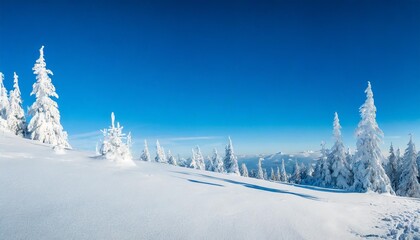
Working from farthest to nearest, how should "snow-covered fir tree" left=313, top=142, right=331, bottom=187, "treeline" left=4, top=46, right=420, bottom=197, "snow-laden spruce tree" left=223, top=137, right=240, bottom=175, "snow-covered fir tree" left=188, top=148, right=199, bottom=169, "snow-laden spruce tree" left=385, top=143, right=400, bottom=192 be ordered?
"snow-covered fir tree" left=188, top=148, right=199, bottom=169 < "snow-laden spruce tree" left=223, top=137, right=240, bottom=175 < "snow-laden spruce tree" left=385, top=143, right=400, bottom=192 < "snow-covered fir tree" left=313, top=142, right=331, bottom=187 < "treeline" left=4, top=46, right=420, bottom=197

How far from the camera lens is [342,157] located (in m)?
42.8

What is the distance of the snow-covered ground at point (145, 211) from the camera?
7.08m

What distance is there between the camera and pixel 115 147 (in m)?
16.7

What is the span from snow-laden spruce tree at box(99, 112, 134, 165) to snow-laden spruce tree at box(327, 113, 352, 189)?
3756 cm

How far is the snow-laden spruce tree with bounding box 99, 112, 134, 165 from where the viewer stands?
16438 millimetres

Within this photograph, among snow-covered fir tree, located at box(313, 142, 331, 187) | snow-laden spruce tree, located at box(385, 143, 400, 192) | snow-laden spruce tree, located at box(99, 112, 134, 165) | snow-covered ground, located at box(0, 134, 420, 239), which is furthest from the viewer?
snow-laden spruce tree, located at box(385, 143, 400, 192)

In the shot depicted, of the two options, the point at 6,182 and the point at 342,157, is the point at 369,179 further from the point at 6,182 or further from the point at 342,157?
the point at 6,182

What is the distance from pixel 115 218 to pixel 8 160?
8513 mm

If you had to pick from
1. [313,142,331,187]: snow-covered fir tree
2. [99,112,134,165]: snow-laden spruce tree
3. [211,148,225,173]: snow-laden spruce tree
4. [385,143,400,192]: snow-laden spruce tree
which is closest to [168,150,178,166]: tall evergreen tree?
[211,148,225,173]: snow-laden spruce tree

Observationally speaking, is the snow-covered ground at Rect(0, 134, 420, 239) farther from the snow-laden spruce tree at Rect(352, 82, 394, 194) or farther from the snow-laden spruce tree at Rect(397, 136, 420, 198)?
the snow-laden spruce tree at Rect(397, 136, 420, 198)

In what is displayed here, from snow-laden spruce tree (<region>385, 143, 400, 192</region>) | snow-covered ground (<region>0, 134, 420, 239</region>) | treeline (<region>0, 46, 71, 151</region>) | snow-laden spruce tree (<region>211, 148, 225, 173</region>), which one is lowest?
snow-laden spruce tree (<region>385, 143, 400, 192</region>)

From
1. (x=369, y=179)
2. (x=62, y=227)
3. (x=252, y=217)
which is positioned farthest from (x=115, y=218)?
(x=369, y=179)

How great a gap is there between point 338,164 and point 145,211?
41847mm

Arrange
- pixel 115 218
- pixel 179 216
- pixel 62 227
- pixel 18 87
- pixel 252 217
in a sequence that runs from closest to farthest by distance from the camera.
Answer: pixel 62 227, pixel 115 218, pixel 179 216, pixel 252 217, pixel 18 87
